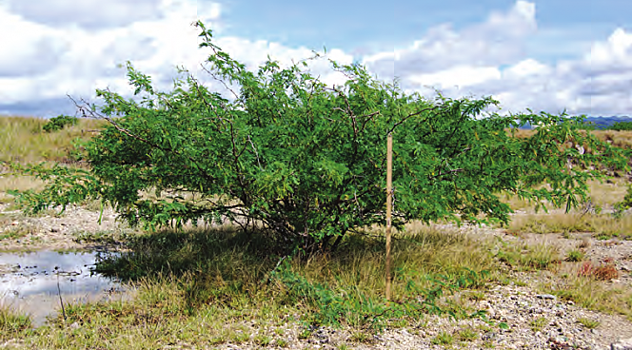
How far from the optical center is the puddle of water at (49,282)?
18.1ft

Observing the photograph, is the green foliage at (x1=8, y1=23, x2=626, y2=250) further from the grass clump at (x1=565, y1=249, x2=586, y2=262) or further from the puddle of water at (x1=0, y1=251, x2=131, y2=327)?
the grass clump at (x1=565, y1=249, x2=586, y2=262)

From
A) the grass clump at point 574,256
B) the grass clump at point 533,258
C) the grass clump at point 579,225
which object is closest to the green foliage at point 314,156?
the grass clump at point 533,258

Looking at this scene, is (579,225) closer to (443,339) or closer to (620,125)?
(620,125)

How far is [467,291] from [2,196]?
11.8m

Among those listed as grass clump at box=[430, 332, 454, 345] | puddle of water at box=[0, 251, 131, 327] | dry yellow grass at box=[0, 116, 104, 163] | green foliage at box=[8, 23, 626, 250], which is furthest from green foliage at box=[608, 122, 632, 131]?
dry yellow grass at box=[0, 116, 104, 163]

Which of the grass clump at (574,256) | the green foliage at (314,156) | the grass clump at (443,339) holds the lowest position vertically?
the grass clump at (443,339)

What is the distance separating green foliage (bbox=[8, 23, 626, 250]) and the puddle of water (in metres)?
1.15

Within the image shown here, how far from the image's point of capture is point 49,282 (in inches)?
255

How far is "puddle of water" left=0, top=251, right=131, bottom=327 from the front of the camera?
5523 mm

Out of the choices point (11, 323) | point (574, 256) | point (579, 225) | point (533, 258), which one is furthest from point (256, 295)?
point (579, 225)

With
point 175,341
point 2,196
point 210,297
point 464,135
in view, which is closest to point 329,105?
point 464,135

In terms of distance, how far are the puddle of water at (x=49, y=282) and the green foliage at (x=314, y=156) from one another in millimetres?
1155

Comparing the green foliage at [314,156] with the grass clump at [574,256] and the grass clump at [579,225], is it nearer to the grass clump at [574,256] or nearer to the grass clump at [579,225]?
the grass clump at [574,256]

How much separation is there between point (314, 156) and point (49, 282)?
3941mm
